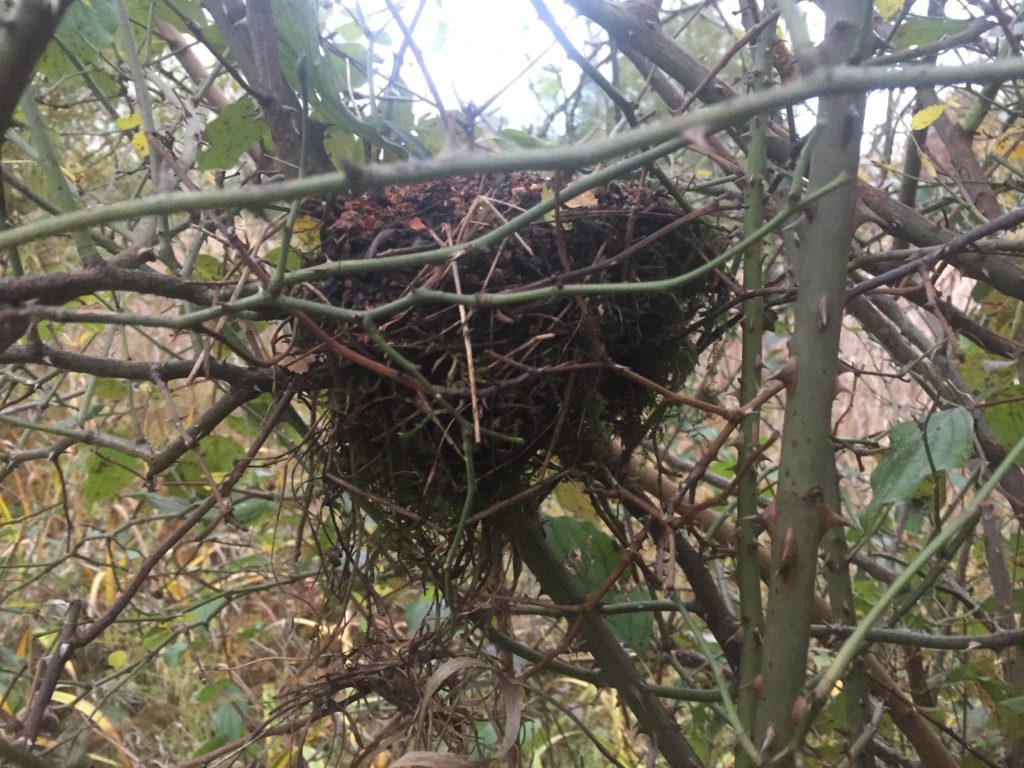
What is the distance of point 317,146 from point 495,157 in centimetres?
44

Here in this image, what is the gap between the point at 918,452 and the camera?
56cm

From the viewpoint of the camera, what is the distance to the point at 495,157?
0.91 ft

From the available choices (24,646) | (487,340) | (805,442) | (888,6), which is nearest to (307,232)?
(487,340)

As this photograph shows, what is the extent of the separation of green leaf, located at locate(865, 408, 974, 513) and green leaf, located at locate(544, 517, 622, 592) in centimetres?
28

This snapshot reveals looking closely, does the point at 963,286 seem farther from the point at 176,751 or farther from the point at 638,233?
the point at 176,751

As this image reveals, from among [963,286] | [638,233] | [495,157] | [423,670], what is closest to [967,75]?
[495,157]

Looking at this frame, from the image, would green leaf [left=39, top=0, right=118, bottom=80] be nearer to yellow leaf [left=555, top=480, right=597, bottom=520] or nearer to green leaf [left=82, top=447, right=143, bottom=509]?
green leaf [left=82, top=447, right=143, bottom=509]

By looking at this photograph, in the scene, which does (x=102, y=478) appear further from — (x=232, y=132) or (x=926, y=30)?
(x=926, y=30)

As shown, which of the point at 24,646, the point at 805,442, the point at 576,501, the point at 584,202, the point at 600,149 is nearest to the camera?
the point at 600,149

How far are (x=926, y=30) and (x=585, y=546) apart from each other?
0.59 metres

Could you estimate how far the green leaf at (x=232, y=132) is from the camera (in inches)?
27.0

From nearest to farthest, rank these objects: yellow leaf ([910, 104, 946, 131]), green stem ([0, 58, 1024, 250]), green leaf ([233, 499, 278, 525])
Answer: green stem ([0, 58, 1024, 250]), yellow leaf ([910, 104, 946, 131]), green leaf ([233, 499, 278, 525])

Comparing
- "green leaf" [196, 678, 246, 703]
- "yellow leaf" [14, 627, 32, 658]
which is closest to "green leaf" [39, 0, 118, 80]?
"green leaf" [196, 678, 246, 703]

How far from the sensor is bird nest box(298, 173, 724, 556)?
0.53 metres
